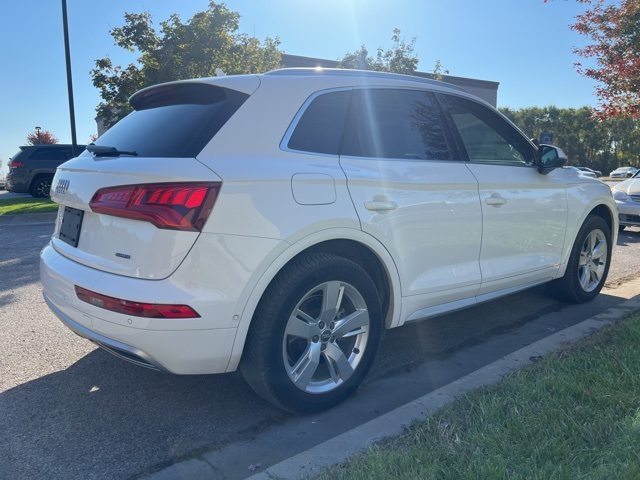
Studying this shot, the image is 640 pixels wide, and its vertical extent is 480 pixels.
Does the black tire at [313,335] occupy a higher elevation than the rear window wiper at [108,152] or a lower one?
lower

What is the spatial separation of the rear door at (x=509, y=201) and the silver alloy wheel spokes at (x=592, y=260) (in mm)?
629

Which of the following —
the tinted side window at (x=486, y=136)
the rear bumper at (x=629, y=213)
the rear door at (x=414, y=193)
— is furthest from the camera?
the rear bumper at (x=629, y=213)

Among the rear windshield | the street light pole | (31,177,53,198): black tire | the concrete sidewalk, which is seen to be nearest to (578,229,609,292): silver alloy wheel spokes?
the concrete sidewalk

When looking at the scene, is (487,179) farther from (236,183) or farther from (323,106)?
(236,183)

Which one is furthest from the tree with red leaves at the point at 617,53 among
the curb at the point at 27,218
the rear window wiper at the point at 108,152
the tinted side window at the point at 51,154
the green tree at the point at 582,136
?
the green tree at the point at 582,136

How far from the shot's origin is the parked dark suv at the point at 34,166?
57.8ft

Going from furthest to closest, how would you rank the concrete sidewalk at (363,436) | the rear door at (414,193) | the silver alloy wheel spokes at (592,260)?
the silver alloy wheel spokes at (592,260), the rear door at (414,193), the concrete sidewalk at (363,436)

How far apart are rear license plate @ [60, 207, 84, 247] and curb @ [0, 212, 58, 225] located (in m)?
9.88

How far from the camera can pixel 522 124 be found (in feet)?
180

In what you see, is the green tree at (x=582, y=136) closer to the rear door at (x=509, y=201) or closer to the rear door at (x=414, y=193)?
the rear door at (x=509, y=201)

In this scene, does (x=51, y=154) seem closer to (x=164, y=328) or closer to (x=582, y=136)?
(x=164, y=328)

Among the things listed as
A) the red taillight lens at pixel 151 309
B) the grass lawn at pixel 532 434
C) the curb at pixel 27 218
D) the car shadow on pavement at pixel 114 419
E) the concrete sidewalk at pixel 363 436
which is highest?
the red taillight lens at pixel 151 309

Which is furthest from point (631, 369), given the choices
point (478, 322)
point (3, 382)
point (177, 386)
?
point (3, 382)

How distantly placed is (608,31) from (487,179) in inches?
253
